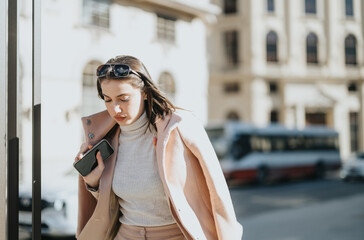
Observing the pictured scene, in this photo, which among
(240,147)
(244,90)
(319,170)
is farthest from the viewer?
(244,90)

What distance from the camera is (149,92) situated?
203cm

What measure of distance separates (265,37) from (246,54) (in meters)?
2.03

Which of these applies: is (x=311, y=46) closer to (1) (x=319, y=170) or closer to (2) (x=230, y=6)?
(2) (x=230, y=6)

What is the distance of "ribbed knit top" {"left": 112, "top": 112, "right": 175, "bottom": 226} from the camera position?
1938 millimetres

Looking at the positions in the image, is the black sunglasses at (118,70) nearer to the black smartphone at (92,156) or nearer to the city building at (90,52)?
the black smartphone at (92,156)

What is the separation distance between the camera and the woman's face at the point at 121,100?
194 cm

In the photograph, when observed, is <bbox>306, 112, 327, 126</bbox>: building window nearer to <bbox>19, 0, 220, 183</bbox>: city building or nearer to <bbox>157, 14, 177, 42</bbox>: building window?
<bbox>19, 0, 220, 183</bbox>: city building

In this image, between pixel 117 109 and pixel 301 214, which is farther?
pixel 301 214

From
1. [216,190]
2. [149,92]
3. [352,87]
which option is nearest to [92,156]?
[149,92]

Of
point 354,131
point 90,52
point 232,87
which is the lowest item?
point 354,131

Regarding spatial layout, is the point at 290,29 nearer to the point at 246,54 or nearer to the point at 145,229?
the point at 246,54

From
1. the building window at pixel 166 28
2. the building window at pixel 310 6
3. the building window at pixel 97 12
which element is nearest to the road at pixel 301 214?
the building window at pixel 166 28

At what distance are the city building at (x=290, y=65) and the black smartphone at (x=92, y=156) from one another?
29732 mm

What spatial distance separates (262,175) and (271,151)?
1.31m
